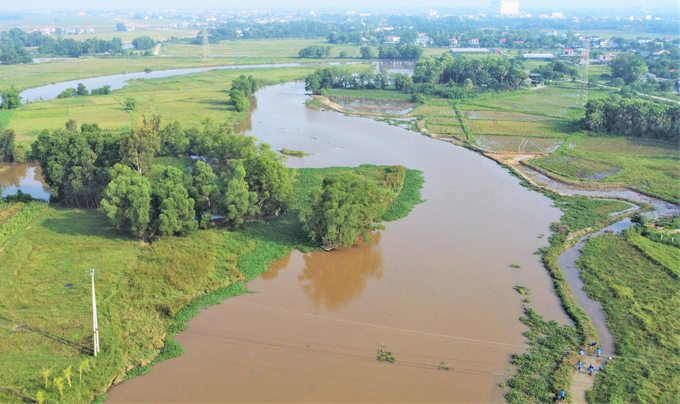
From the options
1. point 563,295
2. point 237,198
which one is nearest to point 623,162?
point 563,295

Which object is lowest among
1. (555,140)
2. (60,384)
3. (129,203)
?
(60,384)

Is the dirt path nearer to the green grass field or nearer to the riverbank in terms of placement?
the riverbank

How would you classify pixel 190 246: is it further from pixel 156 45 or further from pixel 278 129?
pixel 156 45

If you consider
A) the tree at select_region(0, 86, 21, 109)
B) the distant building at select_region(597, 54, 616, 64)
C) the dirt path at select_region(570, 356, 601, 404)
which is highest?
the distant building at select_region(597, 54, 616, 64)

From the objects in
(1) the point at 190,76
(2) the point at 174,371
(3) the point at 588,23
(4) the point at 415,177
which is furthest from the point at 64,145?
(3) the point at 588,23

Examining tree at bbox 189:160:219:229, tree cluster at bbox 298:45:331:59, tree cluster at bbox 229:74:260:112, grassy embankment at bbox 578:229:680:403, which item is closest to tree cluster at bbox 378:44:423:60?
tree cluster at bbox 298:45:331:59

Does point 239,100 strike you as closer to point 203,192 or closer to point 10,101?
point 10,101
